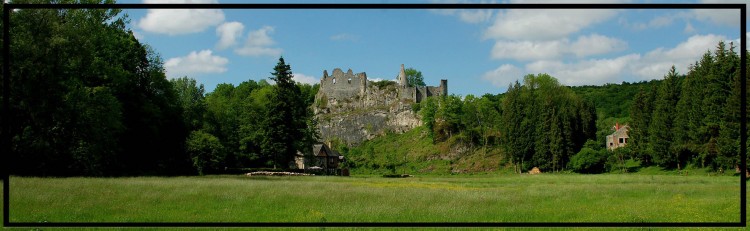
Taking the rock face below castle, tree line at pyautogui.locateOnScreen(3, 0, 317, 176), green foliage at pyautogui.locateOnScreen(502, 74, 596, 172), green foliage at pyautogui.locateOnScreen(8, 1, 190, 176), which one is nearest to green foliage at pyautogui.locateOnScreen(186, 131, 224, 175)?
tree line at pyautogui.locateOnScreen(3, 0, 317, 176)

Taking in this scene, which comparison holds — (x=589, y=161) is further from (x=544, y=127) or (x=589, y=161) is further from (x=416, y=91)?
(x=416, y=91)

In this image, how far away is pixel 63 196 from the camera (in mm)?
15984

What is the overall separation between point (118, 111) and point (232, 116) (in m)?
23.5

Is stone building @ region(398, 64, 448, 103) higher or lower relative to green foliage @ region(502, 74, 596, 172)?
higher

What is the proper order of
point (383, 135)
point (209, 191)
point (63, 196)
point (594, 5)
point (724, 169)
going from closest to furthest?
1. point (594, 5)
2. point (63, 196)
3. point (209, 191)
4. point (724, 169)
5. point (383, 135)

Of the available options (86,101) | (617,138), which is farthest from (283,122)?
(617,138)

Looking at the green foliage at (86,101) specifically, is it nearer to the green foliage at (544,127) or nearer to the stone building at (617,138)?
the green foliage at (544,127)

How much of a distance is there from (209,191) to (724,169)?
145ft

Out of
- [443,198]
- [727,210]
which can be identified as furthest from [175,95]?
[727,210]

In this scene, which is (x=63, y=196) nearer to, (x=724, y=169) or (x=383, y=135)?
(x=724, y=169)

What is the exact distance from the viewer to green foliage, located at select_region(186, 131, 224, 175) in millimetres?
42162

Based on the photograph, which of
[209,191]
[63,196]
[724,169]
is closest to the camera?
[63,196]

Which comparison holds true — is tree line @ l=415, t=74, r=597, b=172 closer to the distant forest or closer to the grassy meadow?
the distant forest

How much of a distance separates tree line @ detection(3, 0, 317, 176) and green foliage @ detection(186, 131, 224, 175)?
72mm
